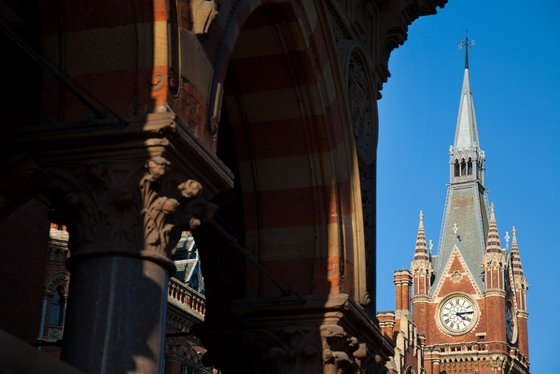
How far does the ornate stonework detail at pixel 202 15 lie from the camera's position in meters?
8.79

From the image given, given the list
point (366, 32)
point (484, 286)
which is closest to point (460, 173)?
point (484, 286)

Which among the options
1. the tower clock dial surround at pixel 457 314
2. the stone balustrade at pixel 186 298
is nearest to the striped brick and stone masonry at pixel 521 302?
the tower clock dial surround at pixel 457 314

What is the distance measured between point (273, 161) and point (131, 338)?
4.46 metres

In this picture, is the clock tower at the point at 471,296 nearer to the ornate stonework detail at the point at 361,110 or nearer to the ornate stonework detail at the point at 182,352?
the ornate stonework detail at the point at 182,352

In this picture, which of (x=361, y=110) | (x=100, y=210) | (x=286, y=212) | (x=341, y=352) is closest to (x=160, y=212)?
(x=100, y=210)

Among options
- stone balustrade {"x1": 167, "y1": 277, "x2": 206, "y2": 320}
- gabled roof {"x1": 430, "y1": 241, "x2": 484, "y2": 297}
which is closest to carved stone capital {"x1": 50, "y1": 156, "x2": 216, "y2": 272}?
stone balustrade {"x1": 167, "y1": 277, "x2": 206, "y2": 320}

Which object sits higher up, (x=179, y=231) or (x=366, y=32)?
(x=366, y=32)

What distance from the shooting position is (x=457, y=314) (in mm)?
112938

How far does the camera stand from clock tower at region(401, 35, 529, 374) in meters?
110

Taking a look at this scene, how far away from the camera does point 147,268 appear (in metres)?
7.95

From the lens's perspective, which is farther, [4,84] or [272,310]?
[272,310]

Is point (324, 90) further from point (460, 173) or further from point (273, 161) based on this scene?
point (460, 173)

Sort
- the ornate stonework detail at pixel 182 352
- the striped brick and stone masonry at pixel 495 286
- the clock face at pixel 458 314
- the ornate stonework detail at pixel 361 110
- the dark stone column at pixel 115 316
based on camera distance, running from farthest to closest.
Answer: the clock face at pixel 458 314
the striped brick and stone masonry at pixel 495 286
the ornate stonework detail at pixel 182 352
the ornate stonework detail at pixel 361 110
the dark stone column at pixel 115 316

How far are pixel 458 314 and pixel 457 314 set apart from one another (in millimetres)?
126
